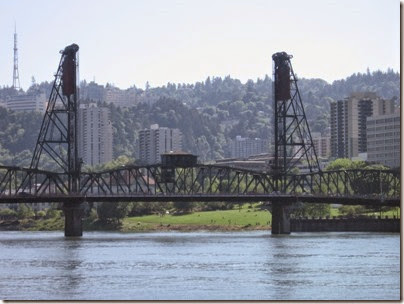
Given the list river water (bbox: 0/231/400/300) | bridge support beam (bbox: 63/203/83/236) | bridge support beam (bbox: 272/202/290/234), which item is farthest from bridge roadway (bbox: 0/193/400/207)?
river water (bbox: 0/231/400/300)

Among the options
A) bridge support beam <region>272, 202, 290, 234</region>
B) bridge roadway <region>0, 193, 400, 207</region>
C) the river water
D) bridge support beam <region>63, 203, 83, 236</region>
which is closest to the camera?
the river water

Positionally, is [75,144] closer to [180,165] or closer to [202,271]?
[180,165]

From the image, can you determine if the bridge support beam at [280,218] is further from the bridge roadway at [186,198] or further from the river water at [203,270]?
the river water at [203,270]

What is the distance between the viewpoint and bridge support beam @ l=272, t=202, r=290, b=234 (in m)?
178

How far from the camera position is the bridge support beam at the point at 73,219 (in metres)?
175

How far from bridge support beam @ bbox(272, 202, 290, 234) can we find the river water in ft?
101

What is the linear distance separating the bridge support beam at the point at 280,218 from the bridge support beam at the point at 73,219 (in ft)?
78.1

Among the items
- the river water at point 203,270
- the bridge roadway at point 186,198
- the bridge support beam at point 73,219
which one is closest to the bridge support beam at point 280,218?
the bridge roadway at point 186,198

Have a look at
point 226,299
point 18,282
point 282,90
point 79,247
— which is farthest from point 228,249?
point 282,90

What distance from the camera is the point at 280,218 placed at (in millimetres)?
179875

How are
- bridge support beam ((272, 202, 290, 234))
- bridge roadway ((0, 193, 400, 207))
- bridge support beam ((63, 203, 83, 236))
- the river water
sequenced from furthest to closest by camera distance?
bridge support beam ((272, 202, 290, 234)) → bridge support beam ((63, 203, 83, 236)) → bridge roadway ((0, 193, 400, 207)) → the river water

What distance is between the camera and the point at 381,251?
12269cm

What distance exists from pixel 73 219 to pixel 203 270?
263ft

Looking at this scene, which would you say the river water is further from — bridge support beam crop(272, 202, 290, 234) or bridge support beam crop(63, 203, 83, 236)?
bridge support beam crop(272, 202, 290, 234)
